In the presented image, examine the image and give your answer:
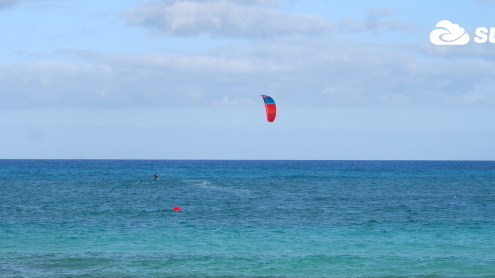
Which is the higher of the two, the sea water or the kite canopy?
the kite canopy

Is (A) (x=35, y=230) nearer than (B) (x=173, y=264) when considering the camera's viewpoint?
No

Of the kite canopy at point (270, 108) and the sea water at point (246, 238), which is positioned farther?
the kite canopy at point (270, 108)

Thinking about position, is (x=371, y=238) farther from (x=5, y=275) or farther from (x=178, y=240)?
(x=5, y=275)

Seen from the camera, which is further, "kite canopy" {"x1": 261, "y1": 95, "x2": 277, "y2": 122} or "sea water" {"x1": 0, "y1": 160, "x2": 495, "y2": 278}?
"kite canopy" {"x1": 261, "y1": 95, "x2": 277, "y2": 122}

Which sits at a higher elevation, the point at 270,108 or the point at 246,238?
the point at 270,108

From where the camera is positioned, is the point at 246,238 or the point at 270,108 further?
the point at 270,108

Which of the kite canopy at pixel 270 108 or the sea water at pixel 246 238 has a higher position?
the kite canopy at pixel 270 108

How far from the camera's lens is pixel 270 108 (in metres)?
39.1

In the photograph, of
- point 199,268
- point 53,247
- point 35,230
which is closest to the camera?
point 199,268

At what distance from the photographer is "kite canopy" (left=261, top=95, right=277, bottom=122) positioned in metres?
38.7

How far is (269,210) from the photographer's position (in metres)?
47.9

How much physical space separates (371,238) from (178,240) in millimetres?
9487

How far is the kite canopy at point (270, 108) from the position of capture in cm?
3866

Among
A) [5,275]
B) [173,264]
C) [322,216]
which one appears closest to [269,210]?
[322,216]
